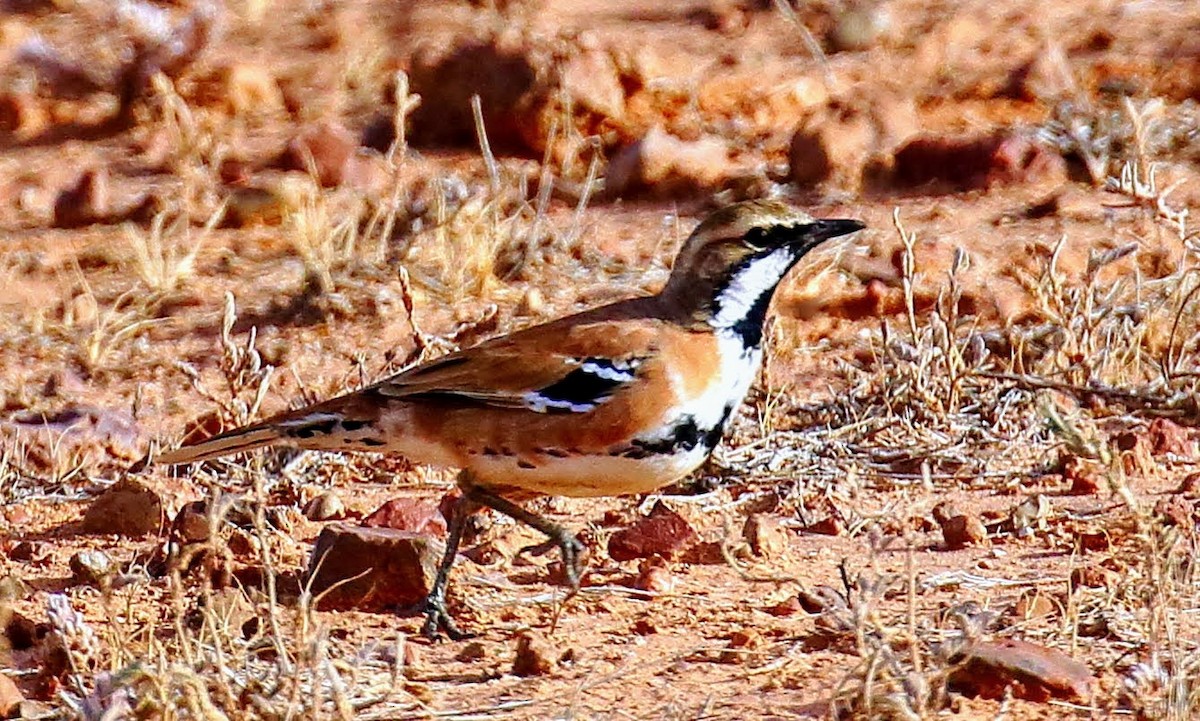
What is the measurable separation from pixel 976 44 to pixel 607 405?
687 centimetres

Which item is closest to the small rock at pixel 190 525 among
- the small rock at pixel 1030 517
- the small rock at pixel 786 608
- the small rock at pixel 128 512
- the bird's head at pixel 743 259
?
the small rock at pixel 128 512

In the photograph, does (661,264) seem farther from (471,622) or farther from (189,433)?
(471,622)

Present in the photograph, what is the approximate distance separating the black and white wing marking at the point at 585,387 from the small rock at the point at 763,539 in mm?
670

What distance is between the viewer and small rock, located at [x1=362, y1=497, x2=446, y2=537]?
24.7ft

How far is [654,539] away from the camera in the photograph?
24.0 feet

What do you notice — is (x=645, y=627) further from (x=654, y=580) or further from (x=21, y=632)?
(x=21, y=632)

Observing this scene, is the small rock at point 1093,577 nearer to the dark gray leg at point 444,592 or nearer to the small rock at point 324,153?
the dark gray leg at point 444,592

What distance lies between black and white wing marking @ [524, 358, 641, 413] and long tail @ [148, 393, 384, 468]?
0.55 meters

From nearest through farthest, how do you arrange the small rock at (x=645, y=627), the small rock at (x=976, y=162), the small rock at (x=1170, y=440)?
the small rock at (x=645, y=627)
the small rock at (x=1170, y=440)
the small rock at (x=976, y=162)

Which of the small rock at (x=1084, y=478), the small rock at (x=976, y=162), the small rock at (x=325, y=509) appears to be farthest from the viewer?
the small rock at (x=976, y=162)

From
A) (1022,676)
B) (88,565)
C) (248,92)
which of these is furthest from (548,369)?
(248,92)

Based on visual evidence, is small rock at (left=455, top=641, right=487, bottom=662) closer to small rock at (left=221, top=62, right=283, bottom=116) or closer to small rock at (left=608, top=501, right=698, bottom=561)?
small rock at (left=608, top=501, right=698, bottom=561)

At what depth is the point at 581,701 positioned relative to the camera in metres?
5.90

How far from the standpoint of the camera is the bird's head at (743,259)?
729 cm
